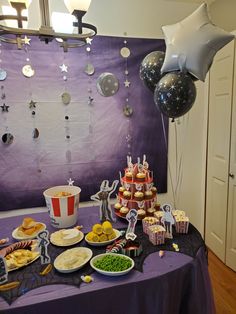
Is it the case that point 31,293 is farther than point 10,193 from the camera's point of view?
No

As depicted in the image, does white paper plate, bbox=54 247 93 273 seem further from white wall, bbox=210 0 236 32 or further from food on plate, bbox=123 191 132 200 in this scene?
white wall, bbox=210 0 236 32

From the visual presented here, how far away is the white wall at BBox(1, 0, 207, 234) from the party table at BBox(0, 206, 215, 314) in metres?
1.45

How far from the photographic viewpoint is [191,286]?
129cm

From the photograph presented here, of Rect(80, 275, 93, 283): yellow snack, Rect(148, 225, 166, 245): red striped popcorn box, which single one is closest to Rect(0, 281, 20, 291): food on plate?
Rect(80, 275, 93, 283): yellow snack

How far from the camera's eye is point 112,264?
126cm

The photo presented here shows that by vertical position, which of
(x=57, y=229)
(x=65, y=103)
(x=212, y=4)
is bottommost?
(x=57, y=229)

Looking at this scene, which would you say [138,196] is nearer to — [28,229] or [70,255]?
[70,255]

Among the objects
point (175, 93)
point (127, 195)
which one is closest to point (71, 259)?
point (127, 195)

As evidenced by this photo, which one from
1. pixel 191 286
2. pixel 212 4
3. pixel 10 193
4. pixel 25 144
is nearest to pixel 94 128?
→ pixel 25 144

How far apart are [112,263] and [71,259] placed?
21cm

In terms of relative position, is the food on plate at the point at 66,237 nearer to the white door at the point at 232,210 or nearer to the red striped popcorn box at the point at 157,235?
the red striped popcorn box at the point at 157,235

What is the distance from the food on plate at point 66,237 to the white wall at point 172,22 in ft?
4.52

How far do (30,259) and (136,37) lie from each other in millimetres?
2049

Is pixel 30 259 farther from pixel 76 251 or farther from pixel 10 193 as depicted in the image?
pixel 10 193
